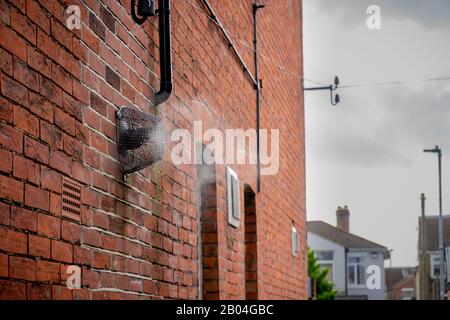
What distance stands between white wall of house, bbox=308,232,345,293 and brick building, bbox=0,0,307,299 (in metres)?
40.6

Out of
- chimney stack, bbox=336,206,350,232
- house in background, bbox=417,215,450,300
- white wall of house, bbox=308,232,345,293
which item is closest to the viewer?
house in background, bbox=417,215,450,300

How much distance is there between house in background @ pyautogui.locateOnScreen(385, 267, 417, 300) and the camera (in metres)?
77.4

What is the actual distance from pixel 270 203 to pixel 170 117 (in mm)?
3608

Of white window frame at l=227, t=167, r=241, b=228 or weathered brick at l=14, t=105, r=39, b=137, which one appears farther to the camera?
white window frame at l=227, t=167, r=241, b=228

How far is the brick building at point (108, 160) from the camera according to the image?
8.06 ft

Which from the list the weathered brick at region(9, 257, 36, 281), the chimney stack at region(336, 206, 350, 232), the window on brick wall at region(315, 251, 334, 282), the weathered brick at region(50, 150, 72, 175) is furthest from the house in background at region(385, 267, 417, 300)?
the weathered brick at region(9, 257, 36, 281)

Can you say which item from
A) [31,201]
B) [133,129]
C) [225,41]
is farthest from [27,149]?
[225,41]

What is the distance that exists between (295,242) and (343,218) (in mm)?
44440

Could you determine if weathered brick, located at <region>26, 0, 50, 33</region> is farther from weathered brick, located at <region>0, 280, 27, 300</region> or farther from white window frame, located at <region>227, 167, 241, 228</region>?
Answer: white window frame, located at <region>227, 167, 241, 228</region>

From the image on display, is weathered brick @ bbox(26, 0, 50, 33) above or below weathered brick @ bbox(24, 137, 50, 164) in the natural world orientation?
above

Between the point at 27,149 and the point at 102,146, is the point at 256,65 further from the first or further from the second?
the point at 27,149

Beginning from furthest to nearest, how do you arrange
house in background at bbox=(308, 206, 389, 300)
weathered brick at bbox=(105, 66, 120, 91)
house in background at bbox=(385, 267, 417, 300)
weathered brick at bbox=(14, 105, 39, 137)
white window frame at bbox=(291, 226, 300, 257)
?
house in background at bbox=(385, 267, 417, 300) < house in background at bbox=(308, 206, 389, 300) < white window frame at bbox=(291, 226, 300, 257) < weathered brick at bbox=(105, 66, 120, 91) < weathered brick at bbox=(14, 105, 39, 137)

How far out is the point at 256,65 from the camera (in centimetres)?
704

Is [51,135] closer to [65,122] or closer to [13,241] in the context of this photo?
[65,122]
